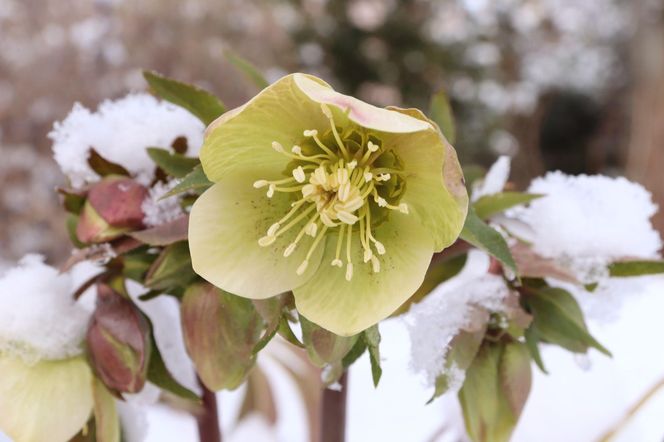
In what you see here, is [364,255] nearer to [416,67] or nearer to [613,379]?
[613,379]

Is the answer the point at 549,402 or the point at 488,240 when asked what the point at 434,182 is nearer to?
the point at 488,240

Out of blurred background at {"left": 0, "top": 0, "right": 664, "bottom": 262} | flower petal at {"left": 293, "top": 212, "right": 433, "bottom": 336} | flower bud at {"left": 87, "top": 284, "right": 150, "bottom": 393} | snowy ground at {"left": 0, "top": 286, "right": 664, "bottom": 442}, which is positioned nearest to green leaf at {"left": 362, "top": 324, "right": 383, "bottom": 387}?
flower petal at {"left": 293, "top": 212, "right": 433, "bottom": 336}

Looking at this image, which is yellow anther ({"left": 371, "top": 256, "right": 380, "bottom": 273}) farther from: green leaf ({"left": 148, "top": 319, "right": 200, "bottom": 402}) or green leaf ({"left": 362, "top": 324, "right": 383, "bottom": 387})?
green leaf ({"left": 148, "top": 319, "right": 200, "bottom": 402})

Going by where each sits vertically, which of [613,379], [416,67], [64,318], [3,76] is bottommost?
[416,67]

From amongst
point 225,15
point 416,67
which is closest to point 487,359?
point 225,15

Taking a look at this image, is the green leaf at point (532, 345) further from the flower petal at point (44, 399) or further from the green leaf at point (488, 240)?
the flower petal at point (44, 399)
